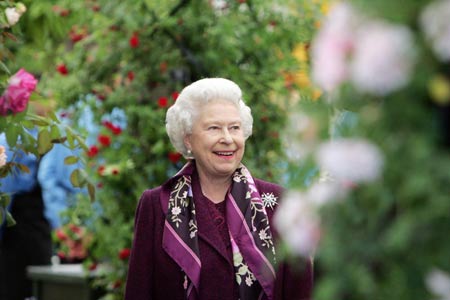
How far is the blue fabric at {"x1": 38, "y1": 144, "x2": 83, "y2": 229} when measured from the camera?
8102mm

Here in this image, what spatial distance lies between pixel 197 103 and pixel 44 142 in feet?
2.49

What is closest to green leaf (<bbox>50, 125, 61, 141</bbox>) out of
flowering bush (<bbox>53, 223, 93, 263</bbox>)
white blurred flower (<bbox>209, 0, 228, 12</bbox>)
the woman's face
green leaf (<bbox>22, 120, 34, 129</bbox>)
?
green leaf (<bbox>22, 120, 34, 129</bbox>)

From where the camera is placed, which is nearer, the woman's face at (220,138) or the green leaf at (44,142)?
the green leaf at (44,142)

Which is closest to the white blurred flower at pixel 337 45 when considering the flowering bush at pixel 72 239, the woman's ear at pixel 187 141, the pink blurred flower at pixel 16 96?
the pink blurred flower at pixel 16 96

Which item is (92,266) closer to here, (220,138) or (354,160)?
(220,138)

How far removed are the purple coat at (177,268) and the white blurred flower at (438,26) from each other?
2968 mm

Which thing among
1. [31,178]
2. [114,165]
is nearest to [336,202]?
[114,165]

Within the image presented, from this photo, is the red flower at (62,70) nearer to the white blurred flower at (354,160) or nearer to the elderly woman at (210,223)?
the elderly woman at (210,223)

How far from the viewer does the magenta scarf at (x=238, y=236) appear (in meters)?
4.47

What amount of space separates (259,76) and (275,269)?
2.72m

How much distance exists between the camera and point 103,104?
7.14 meters

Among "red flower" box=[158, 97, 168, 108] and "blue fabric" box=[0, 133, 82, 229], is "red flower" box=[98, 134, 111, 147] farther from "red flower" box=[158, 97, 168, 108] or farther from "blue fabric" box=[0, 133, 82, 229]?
"blue fabric" box=[0, 133, 82, 229]

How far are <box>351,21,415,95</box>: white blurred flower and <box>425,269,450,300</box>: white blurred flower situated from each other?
0.29 m

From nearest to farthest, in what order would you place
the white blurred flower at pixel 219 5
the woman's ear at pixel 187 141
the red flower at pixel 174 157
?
the woman's ear at pixel 187 141 < the red flower at pixel 174 157 < the white blurred flower at pixel 219 5
